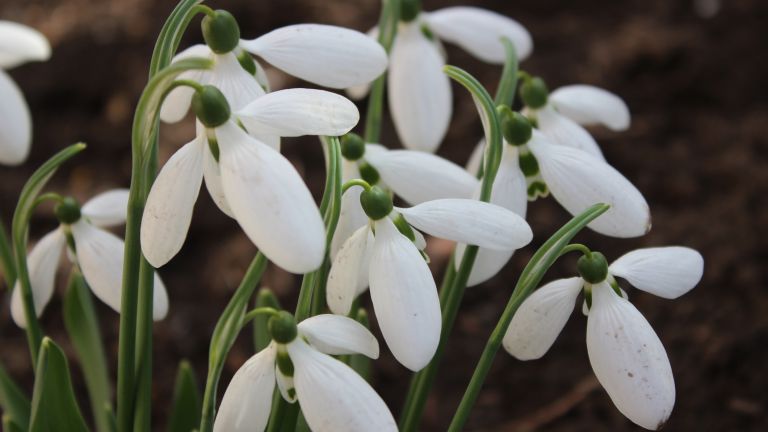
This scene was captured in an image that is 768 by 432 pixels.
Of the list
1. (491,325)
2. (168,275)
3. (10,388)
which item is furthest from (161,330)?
(10,388)

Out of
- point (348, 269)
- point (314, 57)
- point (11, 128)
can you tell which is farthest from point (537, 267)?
point (11, 128)

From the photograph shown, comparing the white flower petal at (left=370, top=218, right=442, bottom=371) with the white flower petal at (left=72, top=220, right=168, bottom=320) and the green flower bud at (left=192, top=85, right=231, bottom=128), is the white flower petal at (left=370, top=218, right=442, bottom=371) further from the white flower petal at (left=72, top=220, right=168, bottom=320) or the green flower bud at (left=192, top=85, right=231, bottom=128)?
the white flower petal at (left=72, top=220, right=168, bottom=320)

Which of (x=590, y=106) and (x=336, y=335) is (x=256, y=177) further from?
(x=590, y=106)

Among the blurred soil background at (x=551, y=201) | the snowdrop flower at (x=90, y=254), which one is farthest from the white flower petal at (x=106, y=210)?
the blurred soil background at (x=551, y=201)

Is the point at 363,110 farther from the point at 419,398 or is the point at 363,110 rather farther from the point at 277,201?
the point at 277,201

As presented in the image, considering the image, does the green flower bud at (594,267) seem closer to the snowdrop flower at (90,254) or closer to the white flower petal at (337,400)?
the white flower petal at (337,400)

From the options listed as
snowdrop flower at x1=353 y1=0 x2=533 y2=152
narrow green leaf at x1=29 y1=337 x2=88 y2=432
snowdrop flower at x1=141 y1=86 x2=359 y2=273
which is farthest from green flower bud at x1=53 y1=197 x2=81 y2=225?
snowdrop flower at x1=353 y1=0 x2=533 y2=152
